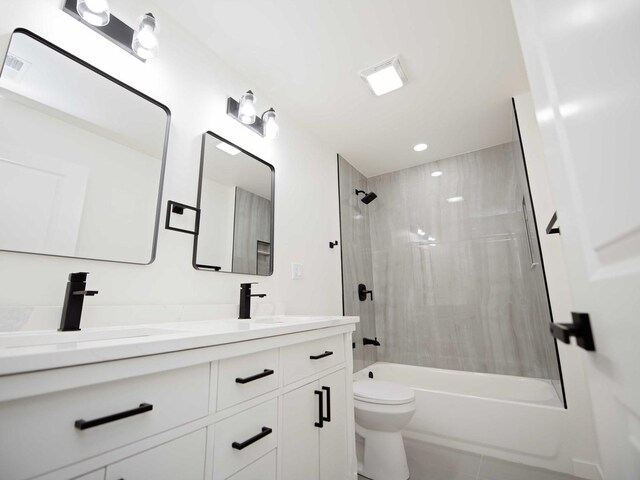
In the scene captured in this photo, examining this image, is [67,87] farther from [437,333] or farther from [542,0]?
[437,333]

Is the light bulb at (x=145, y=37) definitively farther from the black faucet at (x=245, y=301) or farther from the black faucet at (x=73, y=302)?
the black faucet at (x=245, y=301)

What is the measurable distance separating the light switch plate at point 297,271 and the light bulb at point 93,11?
152cm

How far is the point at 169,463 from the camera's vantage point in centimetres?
66

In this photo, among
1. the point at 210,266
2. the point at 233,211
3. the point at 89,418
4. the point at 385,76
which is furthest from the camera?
the point at 385,76

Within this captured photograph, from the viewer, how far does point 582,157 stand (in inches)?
17.4

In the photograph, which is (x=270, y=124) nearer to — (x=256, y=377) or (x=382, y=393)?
(x=256, y=377)

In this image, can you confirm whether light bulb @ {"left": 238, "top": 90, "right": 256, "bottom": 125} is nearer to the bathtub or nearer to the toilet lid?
the toilet lid

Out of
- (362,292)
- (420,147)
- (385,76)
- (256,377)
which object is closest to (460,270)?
(362,292)

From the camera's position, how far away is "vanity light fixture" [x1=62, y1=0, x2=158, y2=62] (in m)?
1.11

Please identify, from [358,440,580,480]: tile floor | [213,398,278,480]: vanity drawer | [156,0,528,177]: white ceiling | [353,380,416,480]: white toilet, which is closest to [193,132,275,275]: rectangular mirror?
[156,0,528,177]: white ceiling

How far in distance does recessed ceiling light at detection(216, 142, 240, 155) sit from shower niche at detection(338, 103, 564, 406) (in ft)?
4.27

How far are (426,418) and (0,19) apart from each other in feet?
9.83

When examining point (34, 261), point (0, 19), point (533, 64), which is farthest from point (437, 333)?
point (0, 19)

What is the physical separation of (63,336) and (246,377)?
57 cm
